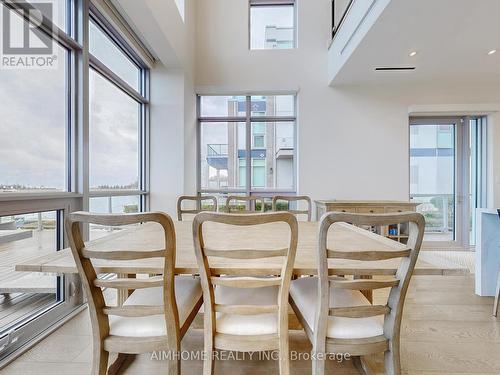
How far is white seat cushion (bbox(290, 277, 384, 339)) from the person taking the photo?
3.93 feet

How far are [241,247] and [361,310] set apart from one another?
2.05 ft

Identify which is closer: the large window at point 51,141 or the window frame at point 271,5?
the large window at point 51,141

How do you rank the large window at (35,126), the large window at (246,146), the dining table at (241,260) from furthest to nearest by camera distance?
the large window at (246,146), the large window at (35,126), the dining table at (241,260)

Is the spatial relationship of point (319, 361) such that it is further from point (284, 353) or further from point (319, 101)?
point (319, 101)

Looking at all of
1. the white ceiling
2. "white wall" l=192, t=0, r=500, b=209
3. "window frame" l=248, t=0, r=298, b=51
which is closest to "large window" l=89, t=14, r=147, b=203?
"white wall" l=192, t=0, r=500, b=209

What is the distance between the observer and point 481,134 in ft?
14.5

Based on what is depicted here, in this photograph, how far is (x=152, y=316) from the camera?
1.29 m

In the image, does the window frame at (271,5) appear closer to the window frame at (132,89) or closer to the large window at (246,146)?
the large window at (246,146)

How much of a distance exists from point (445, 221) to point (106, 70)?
5.21m

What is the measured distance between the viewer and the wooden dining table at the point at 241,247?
1.14 m

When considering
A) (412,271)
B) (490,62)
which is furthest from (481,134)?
(412,271)

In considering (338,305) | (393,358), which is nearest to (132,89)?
(338,305)

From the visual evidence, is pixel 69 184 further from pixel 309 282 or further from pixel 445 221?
pixel 445 221

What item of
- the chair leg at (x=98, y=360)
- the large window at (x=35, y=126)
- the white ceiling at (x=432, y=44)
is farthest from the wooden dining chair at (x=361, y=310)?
the white ceiling at (x=432, y=44)
